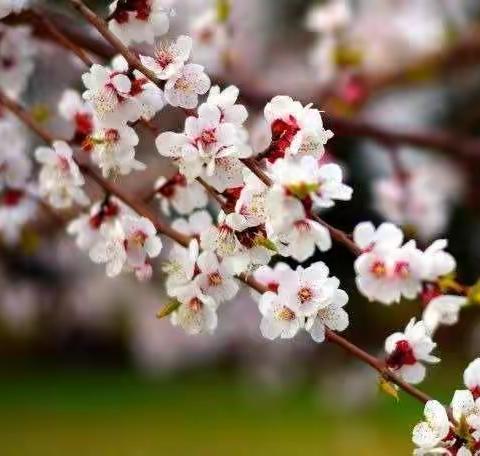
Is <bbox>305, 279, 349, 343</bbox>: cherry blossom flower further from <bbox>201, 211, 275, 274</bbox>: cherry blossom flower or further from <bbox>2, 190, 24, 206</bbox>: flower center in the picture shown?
<bbox>2, 190, 24, 206</bbox>: flower center

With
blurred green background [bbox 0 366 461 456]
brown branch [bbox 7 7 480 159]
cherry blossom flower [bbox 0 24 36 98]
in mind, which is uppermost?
blurred green background [bbox 0 366 461 456]

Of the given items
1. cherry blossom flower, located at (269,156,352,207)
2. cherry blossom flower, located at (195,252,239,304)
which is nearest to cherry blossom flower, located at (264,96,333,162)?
cherry blossom flower, located at (269,156,352,207)

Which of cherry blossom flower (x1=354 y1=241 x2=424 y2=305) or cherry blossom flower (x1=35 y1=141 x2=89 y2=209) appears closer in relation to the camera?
cherry blossom flower (x1=354 y1=241 x2=424 y2=305)

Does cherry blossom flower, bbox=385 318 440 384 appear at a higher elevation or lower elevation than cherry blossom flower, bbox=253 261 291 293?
lower

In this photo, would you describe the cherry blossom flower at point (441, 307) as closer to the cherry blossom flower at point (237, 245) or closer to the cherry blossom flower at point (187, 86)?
the cherry blossom flower at point (237, 245)

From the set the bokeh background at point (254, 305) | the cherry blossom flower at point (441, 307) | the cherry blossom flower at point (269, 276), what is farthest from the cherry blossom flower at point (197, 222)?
the bokeh background at point (254, 305)

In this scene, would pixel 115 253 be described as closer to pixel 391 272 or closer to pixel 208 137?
pixel 208 137

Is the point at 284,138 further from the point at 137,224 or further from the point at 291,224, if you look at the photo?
the point at 137,224
